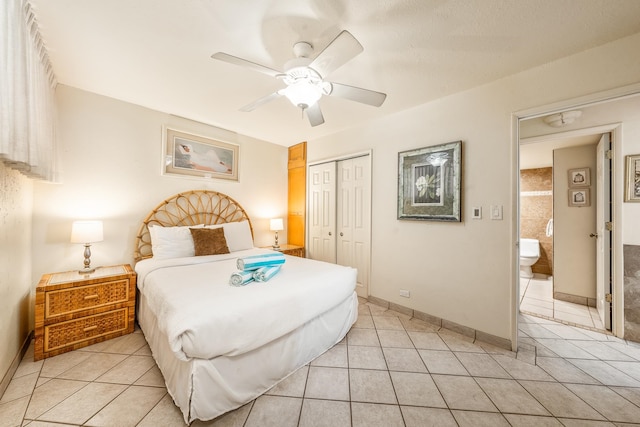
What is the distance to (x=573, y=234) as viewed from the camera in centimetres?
323

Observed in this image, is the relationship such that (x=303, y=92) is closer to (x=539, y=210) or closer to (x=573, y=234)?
(x=573, y=234)

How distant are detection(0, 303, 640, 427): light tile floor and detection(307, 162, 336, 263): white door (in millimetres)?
1786

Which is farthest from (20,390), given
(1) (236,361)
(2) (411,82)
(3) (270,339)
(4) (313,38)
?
(2) (411,82)

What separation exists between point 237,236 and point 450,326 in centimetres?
276

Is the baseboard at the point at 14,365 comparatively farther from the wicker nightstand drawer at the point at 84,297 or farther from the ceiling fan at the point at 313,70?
the ceiling fan at the point at 313,70

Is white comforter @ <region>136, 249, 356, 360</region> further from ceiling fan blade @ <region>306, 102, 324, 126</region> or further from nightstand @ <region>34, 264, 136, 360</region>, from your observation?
ceiling fan blade @ <region>306, 102, 324, 126</region>

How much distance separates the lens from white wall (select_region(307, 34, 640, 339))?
6.26 feet

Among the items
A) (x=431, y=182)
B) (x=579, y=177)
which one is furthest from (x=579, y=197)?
(x=431, y=182)

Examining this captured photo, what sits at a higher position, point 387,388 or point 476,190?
point 476,190

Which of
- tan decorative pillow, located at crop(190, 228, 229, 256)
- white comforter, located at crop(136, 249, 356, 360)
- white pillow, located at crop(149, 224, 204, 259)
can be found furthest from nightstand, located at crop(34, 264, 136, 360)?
tan decorative pillow, located at crop(190, 228, 229, 256)

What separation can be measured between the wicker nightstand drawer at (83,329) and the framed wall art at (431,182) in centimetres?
314

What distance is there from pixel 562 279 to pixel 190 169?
537cm

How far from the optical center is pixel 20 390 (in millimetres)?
1597

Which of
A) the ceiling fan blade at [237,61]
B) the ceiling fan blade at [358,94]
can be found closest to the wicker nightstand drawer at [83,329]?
the ceiling fan blade at [237,61]
